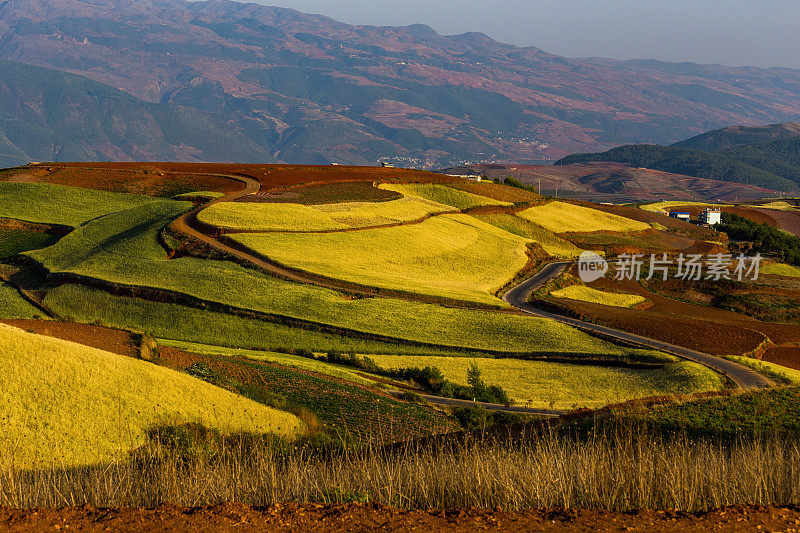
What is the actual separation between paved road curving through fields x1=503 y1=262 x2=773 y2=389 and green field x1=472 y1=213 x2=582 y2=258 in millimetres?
22045

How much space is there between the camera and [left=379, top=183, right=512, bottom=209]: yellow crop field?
363 feet

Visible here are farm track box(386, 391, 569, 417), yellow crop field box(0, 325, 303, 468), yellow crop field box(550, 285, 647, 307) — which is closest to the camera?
yellow crop field box(0, 325, 303, 468)

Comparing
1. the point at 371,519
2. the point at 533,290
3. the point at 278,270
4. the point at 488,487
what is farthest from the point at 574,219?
the point at 371,519

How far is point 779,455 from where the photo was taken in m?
14.9

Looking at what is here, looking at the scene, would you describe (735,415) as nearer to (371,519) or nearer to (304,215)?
(371,519)

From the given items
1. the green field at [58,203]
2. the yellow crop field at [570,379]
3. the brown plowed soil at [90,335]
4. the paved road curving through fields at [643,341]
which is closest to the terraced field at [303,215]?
the green field at [58,203]

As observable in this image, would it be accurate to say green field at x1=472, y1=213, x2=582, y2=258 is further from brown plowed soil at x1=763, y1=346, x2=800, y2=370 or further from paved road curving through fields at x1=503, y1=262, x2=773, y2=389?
brown plowed soil at x1=763, y1=346, x2=800, y2=370

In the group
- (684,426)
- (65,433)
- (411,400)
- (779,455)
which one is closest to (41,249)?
(411,400)

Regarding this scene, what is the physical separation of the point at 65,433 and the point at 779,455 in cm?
1793

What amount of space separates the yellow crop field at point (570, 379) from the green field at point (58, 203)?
56.4 m

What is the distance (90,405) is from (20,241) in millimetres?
64427

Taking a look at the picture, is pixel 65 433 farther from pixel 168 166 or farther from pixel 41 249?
pixel 168 166

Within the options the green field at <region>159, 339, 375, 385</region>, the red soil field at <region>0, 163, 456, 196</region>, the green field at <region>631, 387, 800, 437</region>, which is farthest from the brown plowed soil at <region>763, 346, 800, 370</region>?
the red soil field at <region>0, 163, 456, 196</region>

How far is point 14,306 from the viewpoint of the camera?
179ft
